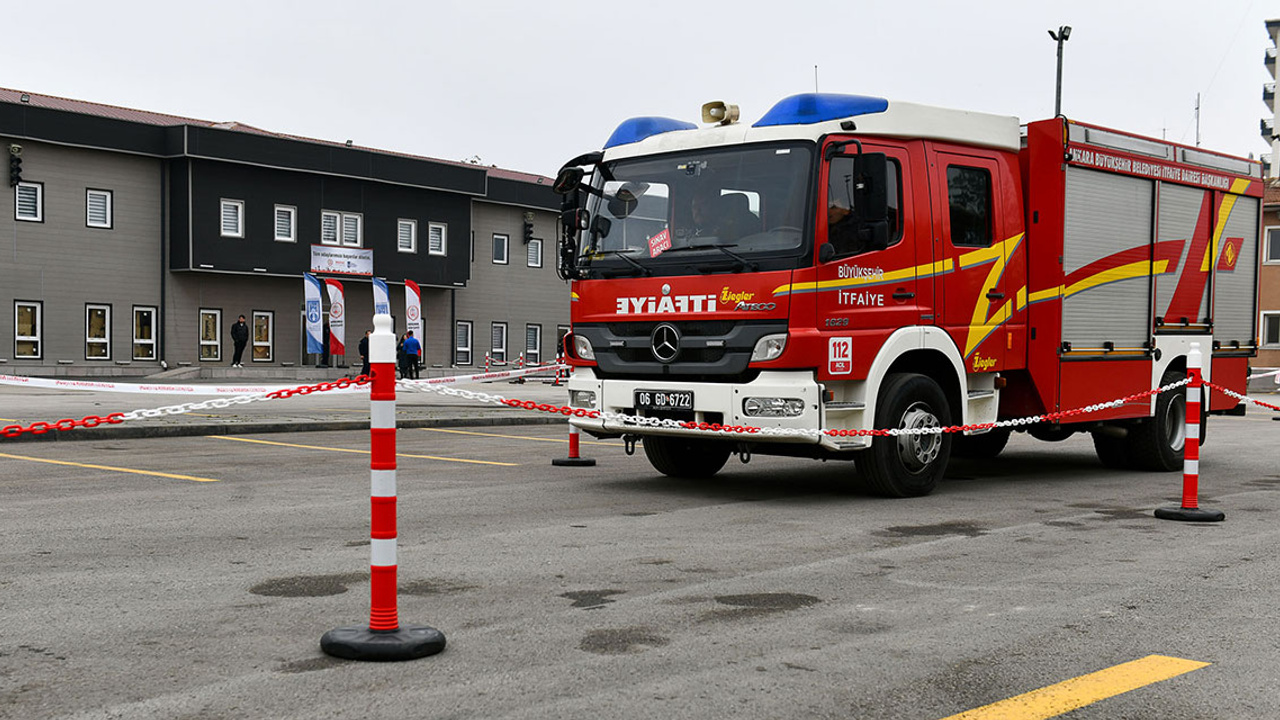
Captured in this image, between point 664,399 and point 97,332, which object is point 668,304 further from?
point 97,332

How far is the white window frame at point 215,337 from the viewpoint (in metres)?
41.9

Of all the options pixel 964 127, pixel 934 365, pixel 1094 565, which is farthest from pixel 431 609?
pixel 964 127

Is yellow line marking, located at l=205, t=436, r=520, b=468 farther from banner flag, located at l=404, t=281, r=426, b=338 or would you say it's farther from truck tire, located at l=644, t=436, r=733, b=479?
banner flag, located at l=404, t=281, r=426, b=338

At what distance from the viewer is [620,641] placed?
5.38m

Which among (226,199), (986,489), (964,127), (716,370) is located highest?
(226,199)

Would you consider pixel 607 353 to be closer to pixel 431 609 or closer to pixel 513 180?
pixel 431 609

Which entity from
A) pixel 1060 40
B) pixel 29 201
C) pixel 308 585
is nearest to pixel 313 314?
pixel 29 201

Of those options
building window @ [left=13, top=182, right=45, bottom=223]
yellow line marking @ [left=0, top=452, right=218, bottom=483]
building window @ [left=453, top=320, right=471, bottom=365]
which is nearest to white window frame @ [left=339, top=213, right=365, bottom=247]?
building window @ [left=453, top=320, right=471, bottom=365]

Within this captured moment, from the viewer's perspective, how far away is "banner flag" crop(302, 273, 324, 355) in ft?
139

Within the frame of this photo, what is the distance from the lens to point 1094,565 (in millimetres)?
7398

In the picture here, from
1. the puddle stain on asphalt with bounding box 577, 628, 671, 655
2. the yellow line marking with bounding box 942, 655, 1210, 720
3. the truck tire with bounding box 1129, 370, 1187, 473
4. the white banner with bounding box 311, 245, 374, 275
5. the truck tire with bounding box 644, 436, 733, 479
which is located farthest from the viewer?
the white banner with bounding box 311, 245, 374, 275

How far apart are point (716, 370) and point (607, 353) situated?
1102 mm

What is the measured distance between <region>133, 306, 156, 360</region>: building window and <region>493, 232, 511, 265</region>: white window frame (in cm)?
1457

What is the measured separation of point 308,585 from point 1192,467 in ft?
20.3
